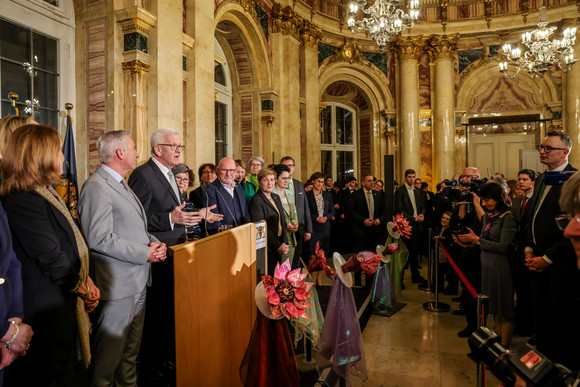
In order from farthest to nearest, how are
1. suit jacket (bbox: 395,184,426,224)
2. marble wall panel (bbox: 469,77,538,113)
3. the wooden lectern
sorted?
marble wall panel (bbox: 469,77,538,113) → suit jacket (bbox: 395,184,426,224) → the wooden lectern

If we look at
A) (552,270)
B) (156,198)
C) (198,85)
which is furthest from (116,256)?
(198,85)

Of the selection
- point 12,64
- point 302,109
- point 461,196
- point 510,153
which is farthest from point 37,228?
point 510,153

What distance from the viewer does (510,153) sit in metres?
11.9

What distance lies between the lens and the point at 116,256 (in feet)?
7.00

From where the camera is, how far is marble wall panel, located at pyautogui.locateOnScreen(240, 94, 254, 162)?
28.2 ft

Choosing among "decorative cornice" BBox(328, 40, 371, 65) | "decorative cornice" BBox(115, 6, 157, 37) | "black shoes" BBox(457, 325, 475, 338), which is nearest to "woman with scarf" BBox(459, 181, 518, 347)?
"black shoes" BBox(457, 325, 475, 338)

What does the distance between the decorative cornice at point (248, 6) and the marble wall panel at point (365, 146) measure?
5.83 meters

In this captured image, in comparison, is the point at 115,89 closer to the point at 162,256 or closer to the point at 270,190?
the point at 270,190

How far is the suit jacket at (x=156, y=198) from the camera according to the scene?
2.71m

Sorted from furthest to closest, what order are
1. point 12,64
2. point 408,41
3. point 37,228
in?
point 408,41 → point 12,64 → point 37,228

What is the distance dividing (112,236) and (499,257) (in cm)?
306

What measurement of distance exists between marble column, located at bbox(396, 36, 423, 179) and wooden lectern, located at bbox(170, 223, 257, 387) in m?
9.81

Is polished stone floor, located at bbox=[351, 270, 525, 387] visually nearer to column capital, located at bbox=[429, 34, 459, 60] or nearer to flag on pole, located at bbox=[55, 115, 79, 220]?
flag on pole, located at bbox=[55, 115, 79, 220]

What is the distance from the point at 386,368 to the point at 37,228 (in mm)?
2856
